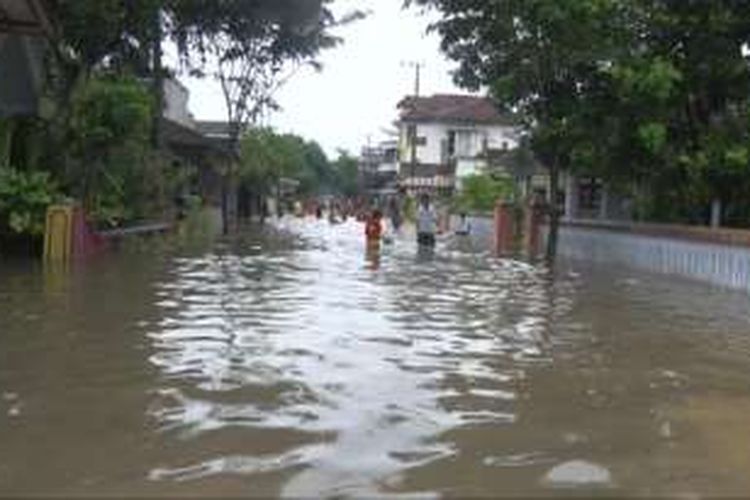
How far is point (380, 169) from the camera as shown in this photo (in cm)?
12862

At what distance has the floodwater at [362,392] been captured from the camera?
835 cm

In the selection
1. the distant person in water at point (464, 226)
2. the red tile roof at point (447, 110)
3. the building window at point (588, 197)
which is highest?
the red tile roof at point (447, 110)

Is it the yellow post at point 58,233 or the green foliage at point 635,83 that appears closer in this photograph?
the yellow post at point 58,233

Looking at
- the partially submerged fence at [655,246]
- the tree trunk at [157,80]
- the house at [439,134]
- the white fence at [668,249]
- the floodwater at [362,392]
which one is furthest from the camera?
the house at [439,134]

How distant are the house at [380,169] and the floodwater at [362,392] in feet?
297

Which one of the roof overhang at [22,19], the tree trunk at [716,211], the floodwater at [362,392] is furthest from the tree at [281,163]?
the floodwater at [362,392]

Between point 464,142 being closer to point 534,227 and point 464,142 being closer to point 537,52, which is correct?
point 534,227

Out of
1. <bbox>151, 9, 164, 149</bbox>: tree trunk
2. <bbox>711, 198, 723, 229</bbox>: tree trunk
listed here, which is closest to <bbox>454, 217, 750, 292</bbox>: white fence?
<bbox>711, 198, 723, 229</bbox>: tree trunk

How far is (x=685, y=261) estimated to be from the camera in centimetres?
2850

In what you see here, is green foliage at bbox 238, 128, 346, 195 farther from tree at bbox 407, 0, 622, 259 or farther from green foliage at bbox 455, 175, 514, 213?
tree at bbox 407, 0, 622, 259

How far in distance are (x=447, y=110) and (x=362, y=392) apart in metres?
92.4

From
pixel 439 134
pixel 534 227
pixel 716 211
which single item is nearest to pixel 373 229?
pixel 534 227

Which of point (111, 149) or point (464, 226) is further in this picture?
point (464, 226)

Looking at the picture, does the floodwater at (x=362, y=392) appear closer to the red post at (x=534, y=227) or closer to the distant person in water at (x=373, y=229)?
the distant person in water at (x=373, y=229)
